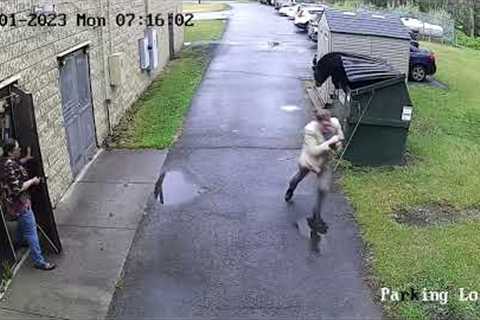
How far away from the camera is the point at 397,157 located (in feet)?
35.8

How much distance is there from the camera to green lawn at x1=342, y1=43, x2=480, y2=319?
272 inches

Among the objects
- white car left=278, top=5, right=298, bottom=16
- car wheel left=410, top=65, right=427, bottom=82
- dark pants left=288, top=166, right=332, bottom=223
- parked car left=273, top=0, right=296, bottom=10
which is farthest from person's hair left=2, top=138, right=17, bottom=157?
parked car left=273, top=0, right=296, bottom=10

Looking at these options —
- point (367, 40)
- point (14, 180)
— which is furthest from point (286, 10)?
point (14, 180)

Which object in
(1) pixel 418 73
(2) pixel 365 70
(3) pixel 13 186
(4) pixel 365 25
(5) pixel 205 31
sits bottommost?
(1) pixel 418 73

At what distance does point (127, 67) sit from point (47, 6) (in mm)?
6000

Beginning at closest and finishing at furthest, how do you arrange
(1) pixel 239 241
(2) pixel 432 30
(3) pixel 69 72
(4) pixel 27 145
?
(4) pixel 27 145
(1) pixel 239 241
(3) pixel 69 72
(2) pixel 432 30

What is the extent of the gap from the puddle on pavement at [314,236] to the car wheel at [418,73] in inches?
505

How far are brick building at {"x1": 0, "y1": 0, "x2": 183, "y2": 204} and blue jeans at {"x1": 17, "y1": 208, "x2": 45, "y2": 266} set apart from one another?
3.82ft

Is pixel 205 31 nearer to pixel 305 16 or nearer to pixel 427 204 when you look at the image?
pixel 305 16

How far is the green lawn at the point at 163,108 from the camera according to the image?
12500mm

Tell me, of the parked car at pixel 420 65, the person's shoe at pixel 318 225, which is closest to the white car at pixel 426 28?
the parked car at pixel 420 65

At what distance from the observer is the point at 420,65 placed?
65.2ft

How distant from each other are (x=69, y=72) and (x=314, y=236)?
491 centimetres

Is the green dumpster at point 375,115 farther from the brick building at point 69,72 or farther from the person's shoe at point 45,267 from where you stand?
the person's shoe at point 45,267
